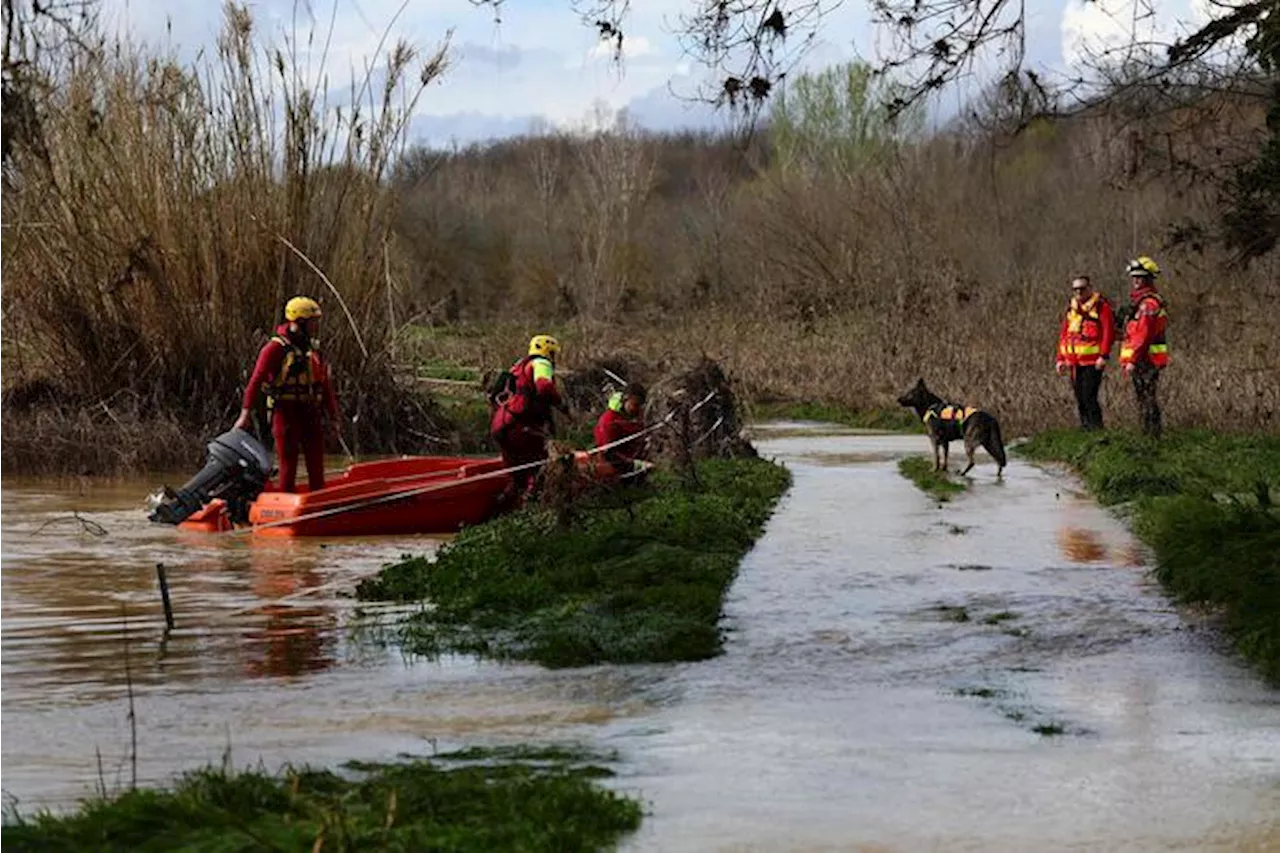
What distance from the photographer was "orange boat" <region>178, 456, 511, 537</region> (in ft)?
55.8

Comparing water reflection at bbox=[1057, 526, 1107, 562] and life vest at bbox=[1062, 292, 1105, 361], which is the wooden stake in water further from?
life vest at bbox=[1062, 292, 1105, 361]

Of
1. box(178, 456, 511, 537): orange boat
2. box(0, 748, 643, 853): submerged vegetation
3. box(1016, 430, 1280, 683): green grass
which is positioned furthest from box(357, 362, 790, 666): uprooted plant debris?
box(0, 748, 643, 853): submerged vegetation

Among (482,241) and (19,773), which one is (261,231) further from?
(482,241)

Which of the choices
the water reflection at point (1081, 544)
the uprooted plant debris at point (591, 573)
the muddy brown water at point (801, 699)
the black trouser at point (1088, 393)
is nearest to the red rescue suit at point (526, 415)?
the uprooted plant debris at point (591, 573)

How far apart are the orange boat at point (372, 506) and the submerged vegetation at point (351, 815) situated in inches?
375

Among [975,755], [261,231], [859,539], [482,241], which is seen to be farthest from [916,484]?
[482,241]

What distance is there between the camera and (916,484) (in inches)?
787

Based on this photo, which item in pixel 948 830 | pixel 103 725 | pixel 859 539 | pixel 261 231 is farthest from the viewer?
pixel 261 231

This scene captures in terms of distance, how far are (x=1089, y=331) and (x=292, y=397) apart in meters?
9.60

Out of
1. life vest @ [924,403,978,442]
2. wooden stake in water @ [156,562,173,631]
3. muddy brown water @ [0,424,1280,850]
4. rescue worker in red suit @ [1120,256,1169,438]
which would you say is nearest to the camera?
muddy brown water @ [0,424,1280,850]

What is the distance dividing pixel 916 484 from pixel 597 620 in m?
9.24

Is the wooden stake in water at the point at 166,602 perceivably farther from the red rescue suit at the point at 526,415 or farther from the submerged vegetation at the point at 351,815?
the red rescue suit at the point at 526,415

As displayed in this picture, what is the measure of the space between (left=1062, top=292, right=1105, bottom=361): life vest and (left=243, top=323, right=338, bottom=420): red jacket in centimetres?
915

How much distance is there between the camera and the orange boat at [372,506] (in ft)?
55.8
